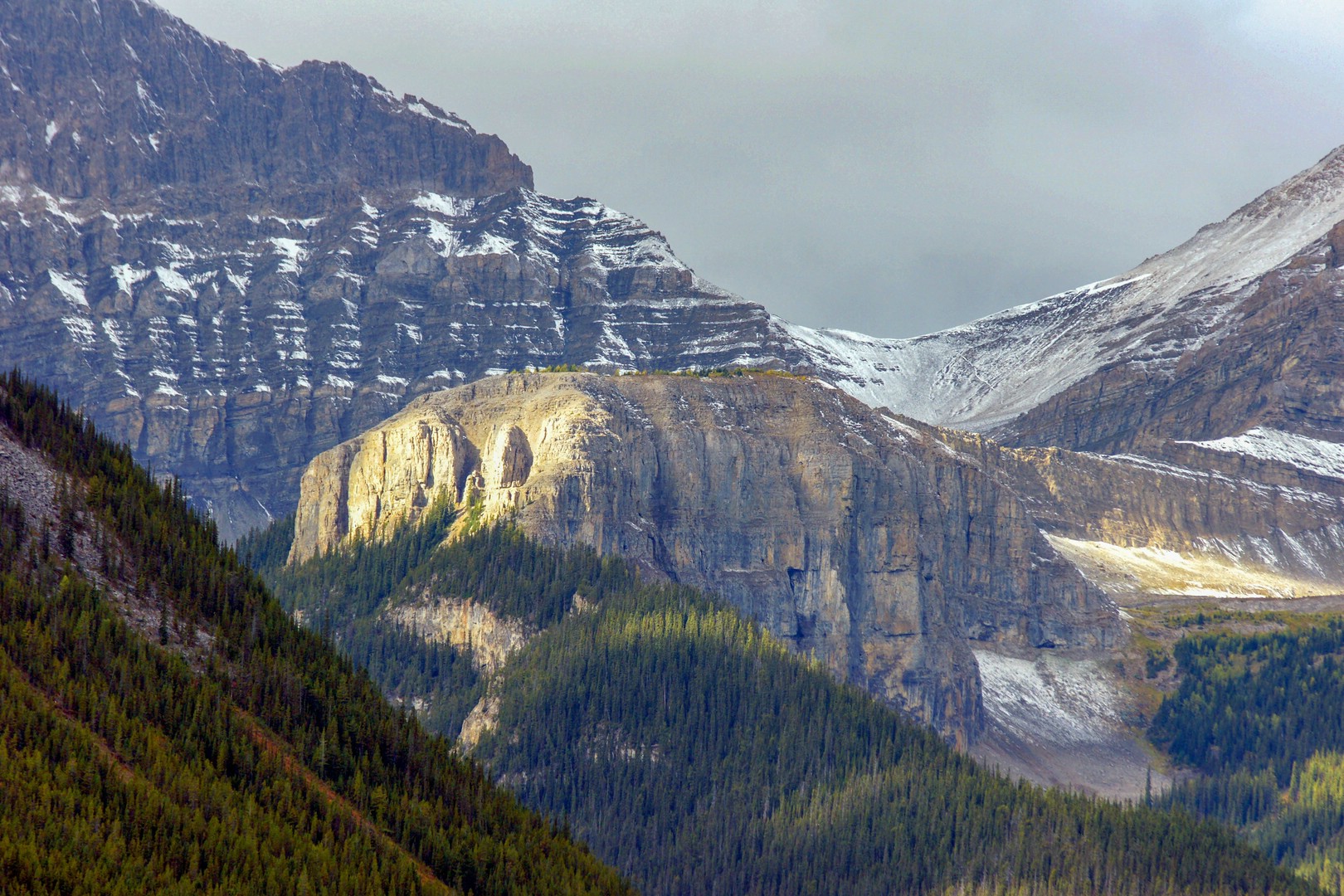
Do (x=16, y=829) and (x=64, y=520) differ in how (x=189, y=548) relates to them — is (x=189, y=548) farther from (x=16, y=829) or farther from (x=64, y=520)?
(x=16, y=829)

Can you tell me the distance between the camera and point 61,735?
134 metres

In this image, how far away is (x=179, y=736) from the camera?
474 feet

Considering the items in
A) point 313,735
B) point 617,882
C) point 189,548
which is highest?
point 189,548

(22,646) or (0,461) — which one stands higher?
(0,461)

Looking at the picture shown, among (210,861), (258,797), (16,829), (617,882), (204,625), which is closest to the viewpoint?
(16,829)

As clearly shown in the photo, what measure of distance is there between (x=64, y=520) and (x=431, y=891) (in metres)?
37.8

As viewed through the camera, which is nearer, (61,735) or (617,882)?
(61,735)

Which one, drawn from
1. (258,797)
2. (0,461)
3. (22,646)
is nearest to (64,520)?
(0,461)

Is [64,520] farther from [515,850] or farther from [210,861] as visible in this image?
[515,850]

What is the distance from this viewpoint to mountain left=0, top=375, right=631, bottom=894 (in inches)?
5079

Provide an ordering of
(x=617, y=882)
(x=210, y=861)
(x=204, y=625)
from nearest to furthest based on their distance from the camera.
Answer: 1. (x=210, y=861)
2. (x=204, y=625)
3. (x=617, y=882)

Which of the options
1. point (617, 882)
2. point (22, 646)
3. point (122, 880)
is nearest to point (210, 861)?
point (122, 880)

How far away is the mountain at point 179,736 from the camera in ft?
423

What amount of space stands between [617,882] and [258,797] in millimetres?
44743
